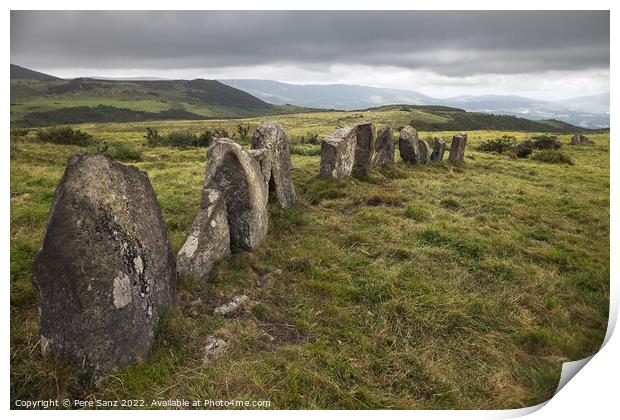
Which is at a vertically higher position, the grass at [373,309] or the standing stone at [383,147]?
the standing stone at [383,147]

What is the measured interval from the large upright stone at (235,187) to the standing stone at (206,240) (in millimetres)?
479

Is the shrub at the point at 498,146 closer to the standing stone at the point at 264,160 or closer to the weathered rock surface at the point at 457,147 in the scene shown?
the weathered rock surface at the point at 457,147

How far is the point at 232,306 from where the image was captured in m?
7.43

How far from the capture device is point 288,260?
9.52m

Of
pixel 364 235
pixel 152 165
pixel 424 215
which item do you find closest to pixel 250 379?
pixel 364 235

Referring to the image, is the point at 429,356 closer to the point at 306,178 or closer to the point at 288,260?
the point at 288,260

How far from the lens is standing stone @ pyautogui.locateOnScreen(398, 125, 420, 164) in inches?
883

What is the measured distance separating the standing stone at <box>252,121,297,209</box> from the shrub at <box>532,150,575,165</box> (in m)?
23.7

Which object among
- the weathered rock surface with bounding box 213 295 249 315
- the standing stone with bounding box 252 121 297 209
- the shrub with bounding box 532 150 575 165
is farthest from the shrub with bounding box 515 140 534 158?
the weathered rock surface with bounding box 213 295 249 315

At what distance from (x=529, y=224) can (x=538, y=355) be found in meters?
7.82

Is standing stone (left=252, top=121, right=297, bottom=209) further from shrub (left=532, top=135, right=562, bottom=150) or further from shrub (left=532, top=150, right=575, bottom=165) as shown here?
shrub (left=532, top=135, right=562, bottom=150)

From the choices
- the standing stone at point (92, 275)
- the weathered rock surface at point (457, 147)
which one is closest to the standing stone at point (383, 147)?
the weathered rock surface at point (457, 147)

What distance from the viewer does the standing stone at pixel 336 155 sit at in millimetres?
16703

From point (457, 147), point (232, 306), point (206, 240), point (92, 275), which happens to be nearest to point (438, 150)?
point (457, 147)
